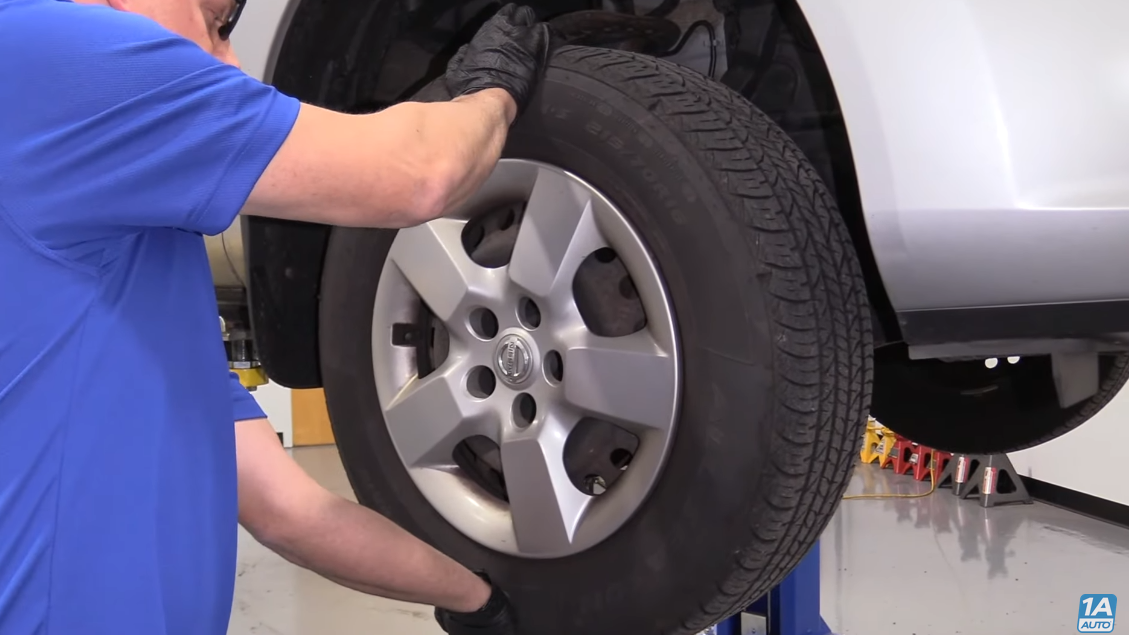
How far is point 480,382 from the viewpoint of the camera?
125 cm

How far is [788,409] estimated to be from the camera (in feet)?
3.21

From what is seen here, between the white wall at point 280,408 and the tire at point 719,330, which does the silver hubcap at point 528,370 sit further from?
the white wall at point 280,408

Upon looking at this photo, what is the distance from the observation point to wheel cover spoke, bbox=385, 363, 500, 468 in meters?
1.24

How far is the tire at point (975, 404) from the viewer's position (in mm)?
1833

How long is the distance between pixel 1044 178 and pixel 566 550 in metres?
0.70

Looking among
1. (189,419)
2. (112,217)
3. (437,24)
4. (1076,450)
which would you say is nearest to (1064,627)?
(1076,450)

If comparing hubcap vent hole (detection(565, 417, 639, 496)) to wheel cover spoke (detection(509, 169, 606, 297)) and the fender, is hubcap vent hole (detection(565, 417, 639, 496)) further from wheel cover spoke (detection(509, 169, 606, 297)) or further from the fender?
the fender

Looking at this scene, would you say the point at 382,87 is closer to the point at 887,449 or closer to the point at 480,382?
the point at 480,382

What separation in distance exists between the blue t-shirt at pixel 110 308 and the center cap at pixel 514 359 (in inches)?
14.3

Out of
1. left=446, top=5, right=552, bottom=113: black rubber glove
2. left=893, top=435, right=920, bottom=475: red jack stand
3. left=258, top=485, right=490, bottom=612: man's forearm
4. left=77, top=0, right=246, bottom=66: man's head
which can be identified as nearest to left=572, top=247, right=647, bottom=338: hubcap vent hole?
left=446, top=5, right=552, bottom=113: black rubber glove

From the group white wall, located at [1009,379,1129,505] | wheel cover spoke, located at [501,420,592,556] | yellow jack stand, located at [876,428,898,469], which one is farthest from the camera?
yellow jack stand, located at [876,428,898,469]

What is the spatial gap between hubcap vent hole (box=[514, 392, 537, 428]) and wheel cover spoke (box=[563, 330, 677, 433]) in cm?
8

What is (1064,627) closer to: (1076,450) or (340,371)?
(1076,450)

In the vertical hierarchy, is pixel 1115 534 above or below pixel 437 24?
below
